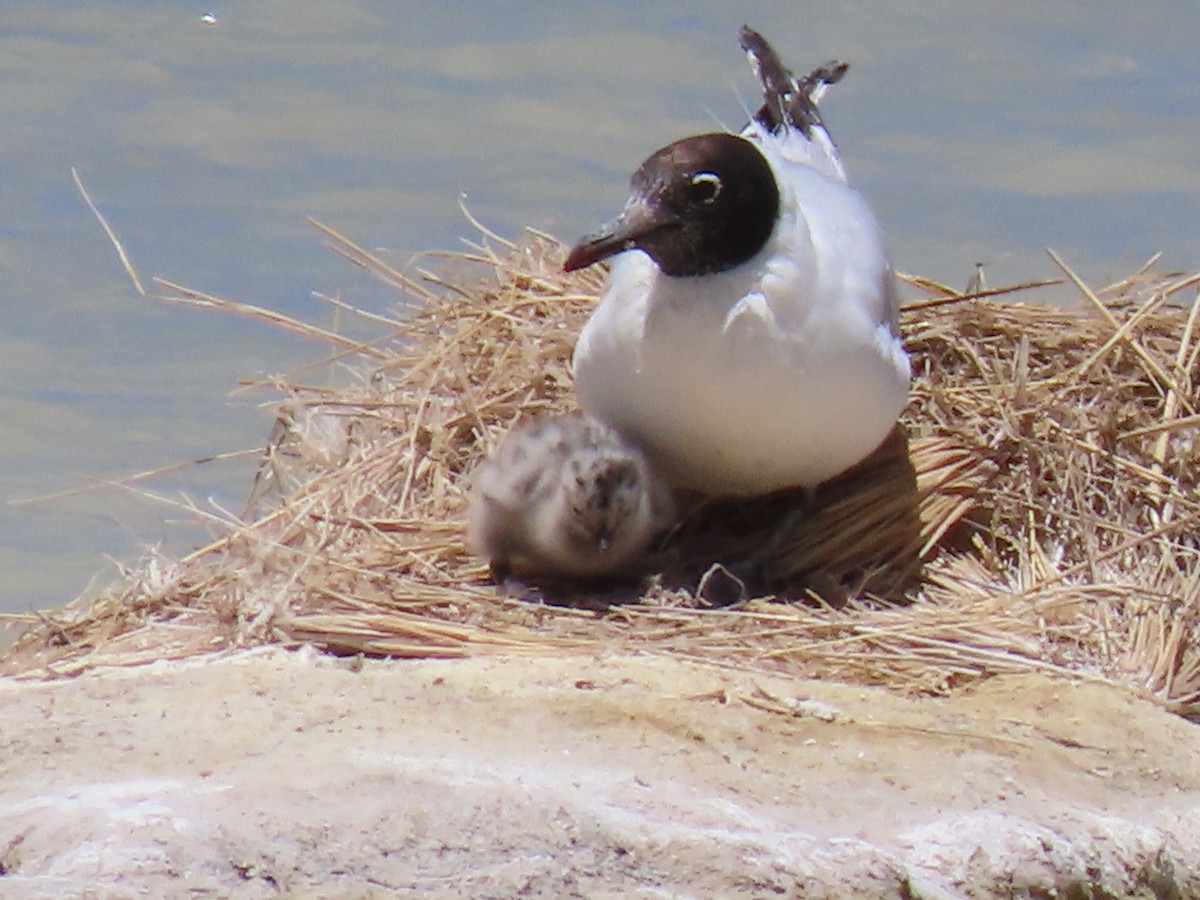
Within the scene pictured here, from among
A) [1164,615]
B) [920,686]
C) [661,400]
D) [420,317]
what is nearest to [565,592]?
[661,400]

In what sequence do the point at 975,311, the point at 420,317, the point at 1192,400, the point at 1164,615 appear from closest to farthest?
the point at 1164,615, the point at 1192,400, the point at 975,311, the point at 420,317

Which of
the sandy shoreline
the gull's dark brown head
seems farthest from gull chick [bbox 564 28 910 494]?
the sandy shoreline

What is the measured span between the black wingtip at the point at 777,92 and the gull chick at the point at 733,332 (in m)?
1.10

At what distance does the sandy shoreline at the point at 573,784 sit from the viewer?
294 centimetres

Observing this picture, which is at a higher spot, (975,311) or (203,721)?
(975,311)

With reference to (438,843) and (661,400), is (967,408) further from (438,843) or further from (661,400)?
(438,843)

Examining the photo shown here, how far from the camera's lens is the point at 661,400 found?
5125 mm

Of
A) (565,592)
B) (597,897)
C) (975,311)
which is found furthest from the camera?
(975,311)

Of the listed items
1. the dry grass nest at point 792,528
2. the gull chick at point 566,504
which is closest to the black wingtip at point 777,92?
the dry grass nest at point 792,528

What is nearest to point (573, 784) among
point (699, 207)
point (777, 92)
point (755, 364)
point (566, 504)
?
point (566, 504)

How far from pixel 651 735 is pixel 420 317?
3184 mm

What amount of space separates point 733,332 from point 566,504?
1.93 feet

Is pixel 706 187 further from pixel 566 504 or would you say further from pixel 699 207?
pixel 566 504

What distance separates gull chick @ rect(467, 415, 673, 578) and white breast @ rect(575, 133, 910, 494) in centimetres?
17
